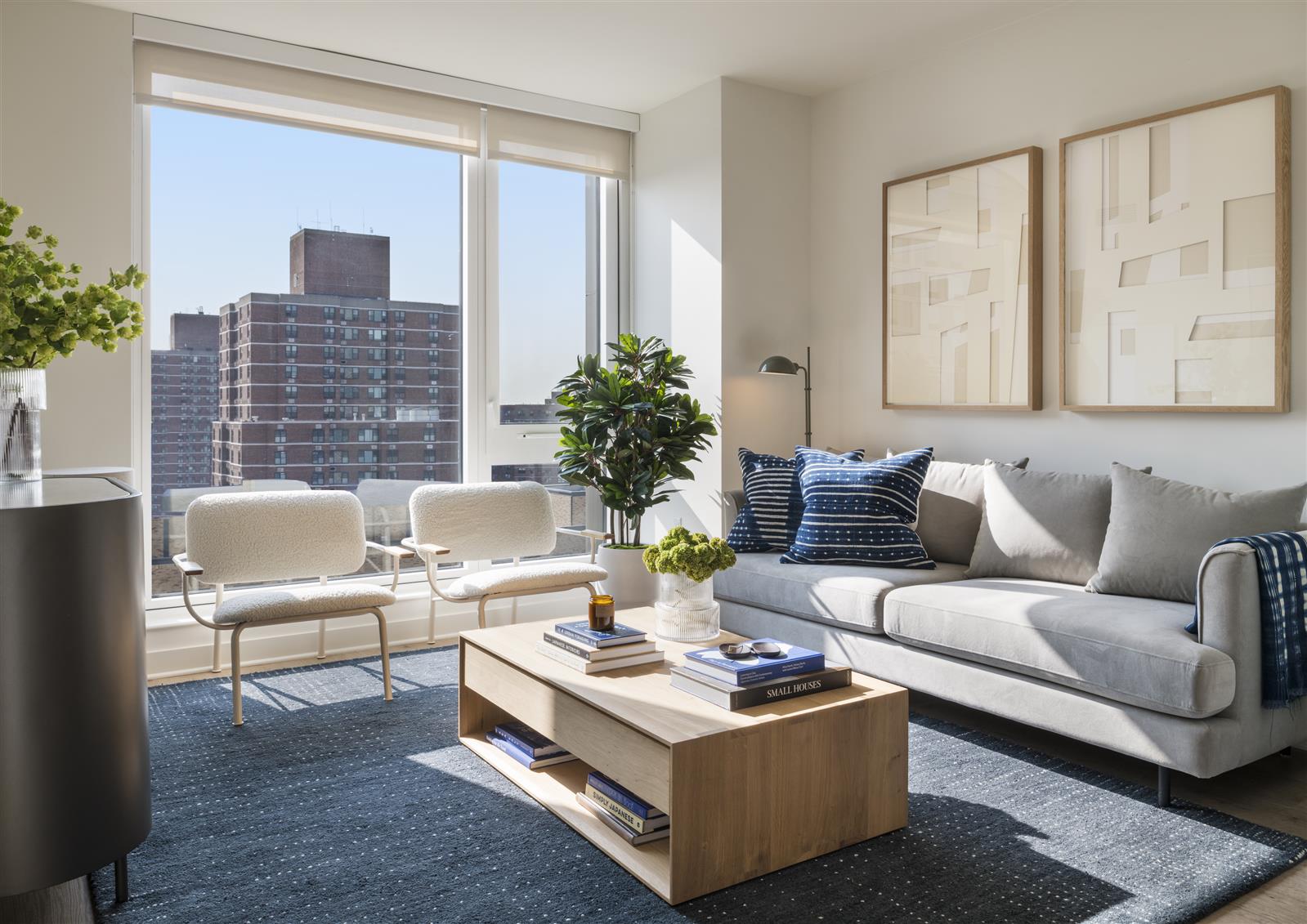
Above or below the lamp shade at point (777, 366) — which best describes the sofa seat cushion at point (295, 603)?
below

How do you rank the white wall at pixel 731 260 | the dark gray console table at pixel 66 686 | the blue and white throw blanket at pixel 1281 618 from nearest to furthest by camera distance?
1. the dark gray console table at pixel 66 686
2. the blue and white throw blanket at pixel 1281 618
3. the white wall at pixel 731 260

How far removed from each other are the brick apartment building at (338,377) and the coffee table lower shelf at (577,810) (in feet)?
6.69

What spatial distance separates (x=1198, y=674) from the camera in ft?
8.09

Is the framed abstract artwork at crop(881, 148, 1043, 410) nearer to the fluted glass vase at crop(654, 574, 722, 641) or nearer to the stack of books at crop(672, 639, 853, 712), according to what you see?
the fluted glass vase at crop(654, 574, 722, 641)

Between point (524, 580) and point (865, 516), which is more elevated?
point (865, 516)

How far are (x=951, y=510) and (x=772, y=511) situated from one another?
0.78m

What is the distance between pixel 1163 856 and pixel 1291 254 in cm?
210

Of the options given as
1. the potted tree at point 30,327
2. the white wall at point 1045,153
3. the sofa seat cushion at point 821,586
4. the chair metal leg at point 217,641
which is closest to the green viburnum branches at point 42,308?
the potted tree at point 30,327

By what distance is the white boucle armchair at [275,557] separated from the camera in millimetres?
3475

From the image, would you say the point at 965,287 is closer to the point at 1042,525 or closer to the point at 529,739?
the point at 1042,525

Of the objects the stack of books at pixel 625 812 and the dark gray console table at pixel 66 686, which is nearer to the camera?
the dark gray console table at pixel 66 686

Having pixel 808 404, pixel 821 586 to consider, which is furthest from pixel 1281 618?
pixel 808 404

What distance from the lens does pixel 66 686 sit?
1.90m

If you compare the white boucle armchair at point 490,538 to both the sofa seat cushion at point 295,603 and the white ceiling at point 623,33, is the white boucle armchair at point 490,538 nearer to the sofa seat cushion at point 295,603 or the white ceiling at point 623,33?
the sofa seat cushion at point 295,603
